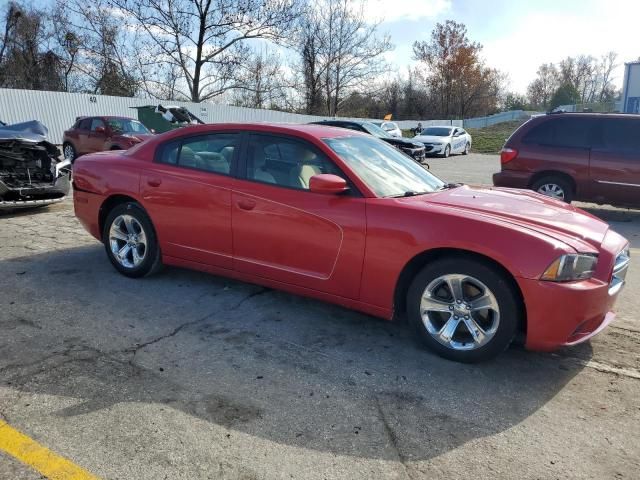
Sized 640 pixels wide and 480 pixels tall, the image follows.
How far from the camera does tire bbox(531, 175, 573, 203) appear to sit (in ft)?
27.3

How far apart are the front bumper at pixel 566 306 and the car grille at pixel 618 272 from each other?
→ 82 millimetres

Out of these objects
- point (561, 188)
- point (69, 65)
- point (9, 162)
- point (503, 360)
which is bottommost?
point (503, 360)

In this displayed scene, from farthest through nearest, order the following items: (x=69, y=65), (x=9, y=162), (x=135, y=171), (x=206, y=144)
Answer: (x=69, y=65)
(x=9, y=162)
(x=135, y=171)
(x=206, y=144)

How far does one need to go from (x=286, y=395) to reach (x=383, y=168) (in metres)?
2.04

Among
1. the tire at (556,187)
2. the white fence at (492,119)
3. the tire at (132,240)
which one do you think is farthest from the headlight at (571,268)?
the white fence at (492,119)

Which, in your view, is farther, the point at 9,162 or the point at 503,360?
the point at 9,162

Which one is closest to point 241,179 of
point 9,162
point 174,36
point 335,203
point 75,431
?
point 335,203

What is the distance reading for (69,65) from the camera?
34.0 m

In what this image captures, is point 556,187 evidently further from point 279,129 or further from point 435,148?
point 435,148

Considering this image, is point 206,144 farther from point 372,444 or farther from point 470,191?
point 372,444

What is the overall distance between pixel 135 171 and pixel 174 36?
99.2 feet

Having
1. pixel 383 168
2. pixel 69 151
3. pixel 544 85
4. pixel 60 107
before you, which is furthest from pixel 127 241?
pixel 544 85

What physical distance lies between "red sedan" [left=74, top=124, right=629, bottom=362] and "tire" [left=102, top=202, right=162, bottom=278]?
1 cm

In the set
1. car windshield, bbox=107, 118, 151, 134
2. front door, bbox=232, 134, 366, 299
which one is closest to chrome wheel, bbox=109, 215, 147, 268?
front door, bbox=232, 134, 366, 299
